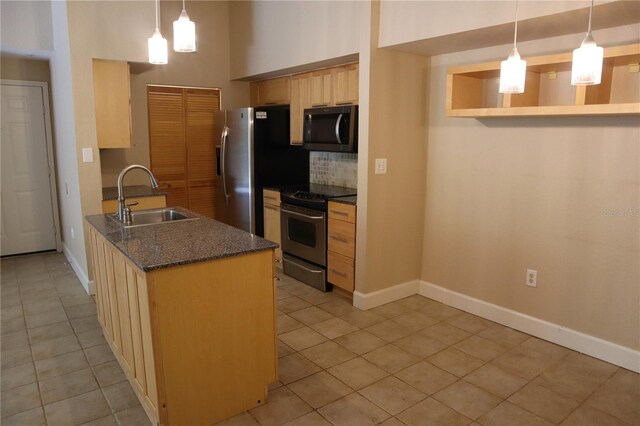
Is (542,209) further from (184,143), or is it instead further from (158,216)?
(184,143)

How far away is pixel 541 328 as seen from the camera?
10.5ft

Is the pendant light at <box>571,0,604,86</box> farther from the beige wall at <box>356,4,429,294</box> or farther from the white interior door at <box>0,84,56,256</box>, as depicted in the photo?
the white interior door at <box>0,84,56,256</box>

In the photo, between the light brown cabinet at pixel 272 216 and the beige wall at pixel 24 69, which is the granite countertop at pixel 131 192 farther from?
the beige wall at pixel 24 69

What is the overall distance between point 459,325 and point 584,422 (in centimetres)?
121

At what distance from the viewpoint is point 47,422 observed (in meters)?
2.26

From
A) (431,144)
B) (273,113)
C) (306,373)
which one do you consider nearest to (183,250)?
(306,373)

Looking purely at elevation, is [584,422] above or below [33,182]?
below

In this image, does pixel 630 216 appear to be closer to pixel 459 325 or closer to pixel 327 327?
pixel 459 325

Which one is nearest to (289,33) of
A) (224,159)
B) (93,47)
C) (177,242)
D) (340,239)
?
(224,159)

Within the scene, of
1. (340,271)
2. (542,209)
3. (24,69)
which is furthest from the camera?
(24,69)

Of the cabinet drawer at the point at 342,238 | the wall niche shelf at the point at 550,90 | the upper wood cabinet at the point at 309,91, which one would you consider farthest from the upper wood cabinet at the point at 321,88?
the wall niche shelf at the point at 550,90

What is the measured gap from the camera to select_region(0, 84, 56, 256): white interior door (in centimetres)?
498

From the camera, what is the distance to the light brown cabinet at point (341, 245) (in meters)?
3.77

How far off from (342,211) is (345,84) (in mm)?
1202
